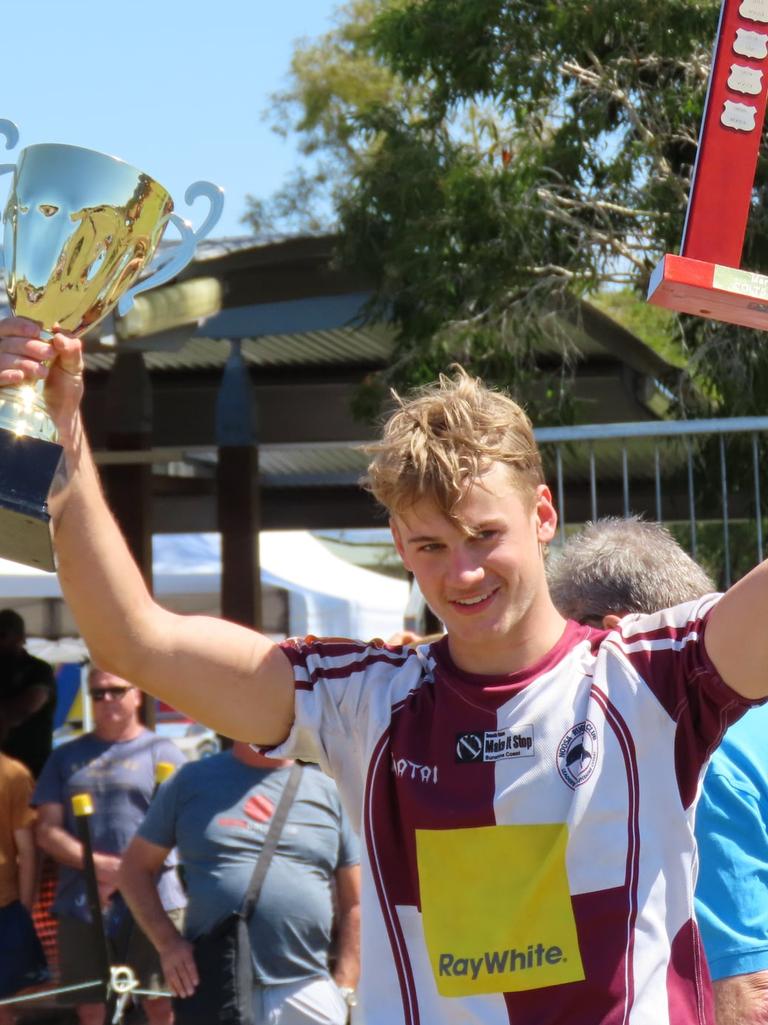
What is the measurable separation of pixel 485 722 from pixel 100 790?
14.7 ft

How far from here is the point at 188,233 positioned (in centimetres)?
243

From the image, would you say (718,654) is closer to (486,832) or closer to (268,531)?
(486,832)

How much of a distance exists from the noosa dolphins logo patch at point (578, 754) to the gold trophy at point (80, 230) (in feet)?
3.17

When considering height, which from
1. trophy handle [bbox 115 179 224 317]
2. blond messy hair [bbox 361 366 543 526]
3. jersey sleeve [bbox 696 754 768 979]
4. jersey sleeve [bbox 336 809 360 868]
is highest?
trophy handle [bbox 115 179 224 317]

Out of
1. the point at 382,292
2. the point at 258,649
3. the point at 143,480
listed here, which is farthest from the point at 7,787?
the point at 258,649

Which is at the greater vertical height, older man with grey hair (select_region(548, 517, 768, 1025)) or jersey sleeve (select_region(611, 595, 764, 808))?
jersey sleeve (select_region(611, 595, 764, 808))

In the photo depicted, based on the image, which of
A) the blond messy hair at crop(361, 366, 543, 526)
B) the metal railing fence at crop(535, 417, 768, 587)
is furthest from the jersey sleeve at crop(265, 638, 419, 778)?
the metal railing fence at crop(535, 417, 768, 587)

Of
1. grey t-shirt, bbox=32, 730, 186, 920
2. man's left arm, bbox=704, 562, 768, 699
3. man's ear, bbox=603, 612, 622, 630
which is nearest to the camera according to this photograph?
man's left arm, bbox=704, 562, 768, 699

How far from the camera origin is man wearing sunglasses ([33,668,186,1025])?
19.9 feet

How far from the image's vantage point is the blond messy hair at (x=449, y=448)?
6.69ft

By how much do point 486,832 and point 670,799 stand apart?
26 cm

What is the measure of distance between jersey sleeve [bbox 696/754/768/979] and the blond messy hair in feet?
2.64

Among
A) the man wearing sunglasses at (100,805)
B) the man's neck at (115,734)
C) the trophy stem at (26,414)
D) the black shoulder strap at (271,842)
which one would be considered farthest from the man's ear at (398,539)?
the man's neck at (115,734)

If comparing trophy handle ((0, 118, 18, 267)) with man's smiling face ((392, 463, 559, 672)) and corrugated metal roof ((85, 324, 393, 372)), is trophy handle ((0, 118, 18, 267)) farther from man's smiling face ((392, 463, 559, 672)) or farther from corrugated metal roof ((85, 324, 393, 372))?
corrugated metal roof ((85, 324, 393, 372))
